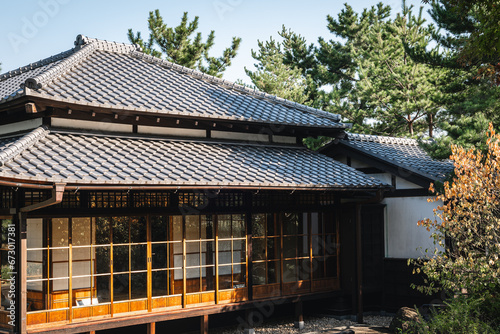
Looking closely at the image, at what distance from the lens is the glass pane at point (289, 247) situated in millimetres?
11375

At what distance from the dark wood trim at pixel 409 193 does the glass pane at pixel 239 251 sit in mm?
4078

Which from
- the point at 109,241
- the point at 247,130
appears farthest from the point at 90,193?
the point at 247,130

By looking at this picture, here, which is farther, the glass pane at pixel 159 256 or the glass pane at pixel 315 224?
the glass pane at pixel 315 224

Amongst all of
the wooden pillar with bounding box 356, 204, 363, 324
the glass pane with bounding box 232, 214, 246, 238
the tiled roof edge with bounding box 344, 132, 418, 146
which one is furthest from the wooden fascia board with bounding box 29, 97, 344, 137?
the wooden pillar with bounding box 356, 204, 363, 324

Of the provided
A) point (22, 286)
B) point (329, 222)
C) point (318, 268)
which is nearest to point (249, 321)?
point (318, 268)

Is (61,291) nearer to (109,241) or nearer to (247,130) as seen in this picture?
(109,241)

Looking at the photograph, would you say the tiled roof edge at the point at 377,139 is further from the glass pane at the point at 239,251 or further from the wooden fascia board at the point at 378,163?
the glass pane at the point at 239,251

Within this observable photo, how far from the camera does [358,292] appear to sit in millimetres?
11891

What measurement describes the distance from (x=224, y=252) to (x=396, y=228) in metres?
4.49

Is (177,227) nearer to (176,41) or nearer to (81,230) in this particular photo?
(81,230)

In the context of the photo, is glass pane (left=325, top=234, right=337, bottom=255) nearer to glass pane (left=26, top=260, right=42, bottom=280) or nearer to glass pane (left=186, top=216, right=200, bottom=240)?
glass pane (left=186, top=216, right=200, bottom=240)

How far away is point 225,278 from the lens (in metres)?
10.5

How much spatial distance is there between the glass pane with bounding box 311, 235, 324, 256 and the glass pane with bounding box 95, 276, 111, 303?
469 cm

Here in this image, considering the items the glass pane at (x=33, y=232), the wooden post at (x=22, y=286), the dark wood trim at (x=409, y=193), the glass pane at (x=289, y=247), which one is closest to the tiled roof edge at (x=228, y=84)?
the dark wood trim at (x=409, y=193)
